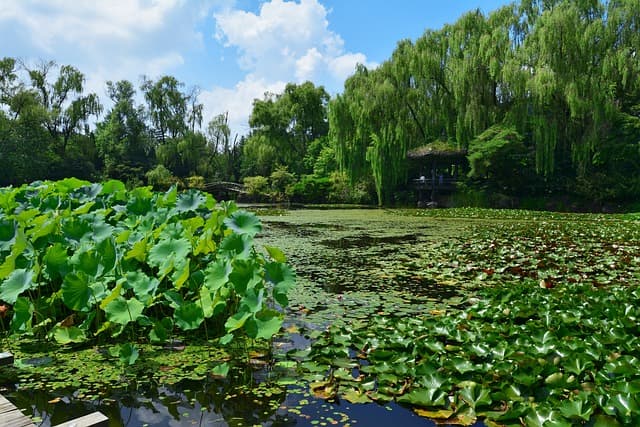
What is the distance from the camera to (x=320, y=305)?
364 centimetres

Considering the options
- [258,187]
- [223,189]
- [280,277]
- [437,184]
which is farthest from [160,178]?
[280,277]

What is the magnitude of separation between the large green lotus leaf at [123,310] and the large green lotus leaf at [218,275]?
38 cm

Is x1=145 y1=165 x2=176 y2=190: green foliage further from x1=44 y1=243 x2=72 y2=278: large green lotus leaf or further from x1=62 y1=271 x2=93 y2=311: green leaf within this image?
x1=62 y1=271 x2=93 y2=311: green leaf

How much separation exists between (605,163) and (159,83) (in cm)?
2999

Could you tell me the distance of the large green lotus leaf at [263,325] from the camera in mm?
2209

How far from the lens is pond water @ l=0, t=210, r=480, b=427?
1894 millimetres

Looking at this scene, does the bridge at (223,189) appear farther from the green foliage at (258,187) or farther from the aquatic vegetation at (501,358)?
the aquatic vegetation at (501,358)

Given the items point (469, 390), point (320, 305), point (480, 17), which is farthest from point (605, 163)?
point (469, 390)

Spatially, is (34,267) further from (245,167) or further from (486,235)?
(245,167)

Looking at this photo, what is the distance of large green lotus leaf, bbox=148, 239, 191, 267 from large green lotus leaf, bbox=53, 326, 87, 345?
54 cm

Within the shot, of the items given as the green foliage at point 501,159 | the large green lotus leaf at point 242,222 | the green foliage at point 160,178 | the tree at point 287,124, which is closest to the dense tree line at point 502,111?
the green foliage at point 501,159

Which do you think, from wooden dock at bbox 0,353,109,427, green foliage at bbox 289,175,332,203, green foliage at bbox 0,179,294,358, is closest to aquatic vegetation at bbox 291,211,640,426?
green foliage at bbox 0,179,294,358

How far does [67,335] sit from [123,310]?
1.32 ft

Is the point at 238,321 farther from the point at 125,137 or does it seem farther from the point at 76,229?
the point at 125,137
